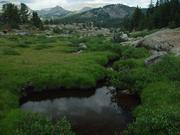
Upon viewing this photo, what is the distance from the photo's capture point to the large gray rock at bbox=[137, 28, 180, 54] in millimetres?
60828

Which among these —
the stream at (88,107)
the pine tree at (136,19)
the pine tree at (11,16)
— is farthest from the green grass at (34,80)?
the pine tree at (11,16)

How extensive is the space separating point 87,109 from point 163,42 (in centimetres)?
3833

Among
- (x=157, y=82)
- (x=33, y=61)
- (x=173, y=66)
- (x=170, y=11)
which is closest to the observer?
(x=157, y=82)

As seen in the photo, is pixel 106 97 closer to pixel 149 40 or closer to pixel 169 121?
pixel 169 121

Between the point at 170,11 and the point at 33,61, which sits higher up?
the point at 170,11

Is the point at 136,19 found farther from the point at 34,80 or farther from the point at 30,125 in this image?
the point at 30,125

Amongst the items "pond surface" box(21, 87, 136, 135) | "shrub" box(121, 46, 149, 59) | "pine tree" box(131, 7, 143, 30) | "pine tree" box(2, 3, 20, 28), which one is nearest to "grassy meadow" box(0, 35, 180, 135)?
"pond surface" box(21, 87, 136, 135)

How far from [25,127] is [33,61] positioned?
28437mm

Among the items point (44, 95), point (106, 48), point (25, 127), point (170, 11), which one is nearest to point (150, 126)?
point (25, 127)

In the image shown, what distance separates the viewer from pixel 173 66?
36.5 metres

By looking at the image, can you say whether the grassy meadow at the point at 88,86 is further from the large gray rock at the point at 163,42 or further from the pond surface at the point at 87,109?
the large gray rock at the point at 163,42

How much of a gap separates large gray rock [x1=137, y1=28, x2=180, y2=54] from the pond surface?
1138 inches

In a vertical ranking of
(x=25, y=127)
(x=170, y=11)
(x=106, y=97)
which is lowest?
(x=106, y=97)

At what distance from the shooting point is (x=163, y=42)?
62.7 metres
